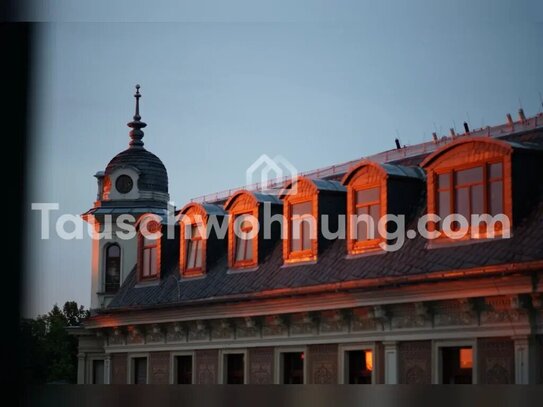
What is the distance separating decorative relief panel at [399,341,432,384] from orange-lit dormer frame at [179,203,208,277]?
100 cm

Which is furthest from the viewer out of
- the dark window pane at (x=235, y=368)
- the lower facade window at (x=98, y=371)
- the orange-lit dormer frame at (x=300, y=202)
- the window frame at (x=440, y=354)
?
the dark window pane at (x=235, y=368)

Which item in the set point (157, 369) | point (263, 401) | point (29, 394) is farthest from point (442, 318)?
point (29, 394)

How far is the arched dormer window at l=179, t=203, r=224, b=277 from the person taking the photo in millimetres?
4234

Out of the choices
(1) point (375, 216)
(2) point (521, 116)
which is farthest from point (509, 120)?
(1) point (375, 216)

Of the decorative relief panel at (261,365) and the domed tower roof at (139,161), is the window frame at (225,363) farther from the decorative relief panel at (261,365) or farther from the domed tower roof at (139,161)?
the domed tower roof at (139,161)

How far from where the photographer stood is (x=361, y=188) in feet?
14.6

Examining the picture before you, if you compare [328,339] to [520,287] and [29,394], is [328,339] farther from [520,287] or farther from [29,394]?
[29,394]

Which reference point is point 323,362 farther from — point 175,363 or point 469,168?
point 469,168

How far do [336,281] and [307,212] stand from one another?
406 mm

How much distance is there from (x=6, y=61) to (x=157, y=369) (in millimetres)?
2721

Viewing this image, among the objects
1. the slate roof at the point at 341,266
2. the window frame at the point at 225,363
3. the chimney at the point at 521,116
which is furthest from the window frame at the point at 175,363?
the chimney at the point at 521,116

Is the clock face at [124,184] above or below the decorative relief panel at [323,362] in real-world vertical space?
above

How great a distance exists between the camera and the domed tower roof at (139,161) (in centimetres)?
321

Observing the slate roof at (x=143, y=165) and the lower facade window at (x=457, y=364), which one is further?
the lower facade window at (x=457, y=364)
